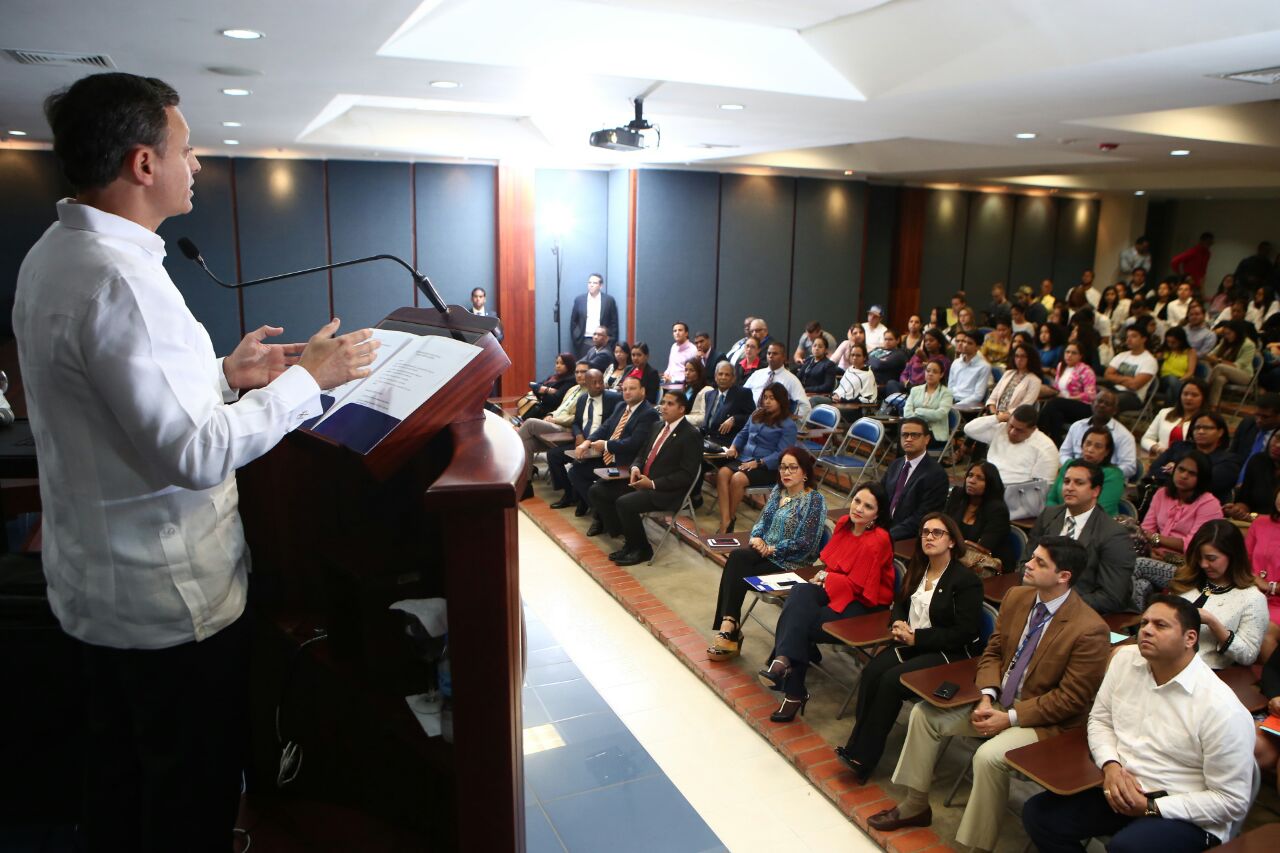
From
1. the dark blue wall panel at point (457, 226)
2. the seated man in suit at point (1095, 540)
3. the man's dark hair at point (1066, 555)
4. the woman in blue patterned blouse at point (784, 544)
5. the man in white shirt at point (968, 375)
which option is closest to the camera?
the man's dark hair at point (1066, 555)

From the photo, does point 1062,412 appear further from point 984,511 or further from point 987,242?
point 987,242

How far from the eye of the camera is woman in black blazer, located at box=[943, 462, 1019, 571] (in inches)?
192

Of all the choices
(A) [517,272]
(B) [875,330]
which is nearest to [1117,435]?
(B) [875,330]

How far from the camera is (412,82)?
5.94 m

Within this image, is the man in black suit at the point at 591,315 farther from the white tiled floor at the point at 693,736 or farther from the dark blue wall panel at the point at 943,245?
the white tiled floor at the point at 693,736

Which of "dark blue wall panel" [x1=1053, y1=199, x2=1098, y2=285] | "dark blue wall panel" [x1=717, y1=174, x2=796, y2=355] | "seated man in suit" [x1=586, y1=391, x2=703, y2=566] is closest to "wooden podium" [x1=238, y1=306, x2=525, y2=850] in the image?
"seated man in suit" [x1=586, y1=391, x2=703, y2=566]

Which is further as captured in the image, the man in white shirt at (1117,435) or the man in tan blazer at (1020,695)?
the man in white shirt at (1117,435)

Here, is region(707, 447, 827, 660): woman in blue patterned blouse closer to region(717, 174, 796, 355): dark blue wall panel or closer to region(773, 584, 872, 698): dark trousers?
region(773, 584, 872, 698): dark trousers

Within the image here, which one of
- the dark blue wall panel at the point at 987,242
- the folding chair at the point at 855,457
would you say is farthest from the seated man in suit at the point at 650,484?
the dark blue wall panel at the point at 987,242

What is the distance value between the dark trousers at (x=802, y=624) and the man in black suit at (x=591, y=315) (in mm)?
8000

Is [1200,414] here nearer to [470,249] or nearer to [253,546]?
[253,546]

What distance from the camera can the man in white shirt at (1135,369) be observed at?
841cm

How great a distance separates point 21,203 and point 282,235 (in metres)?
2.80

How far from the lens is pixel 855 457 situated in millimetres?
7508
